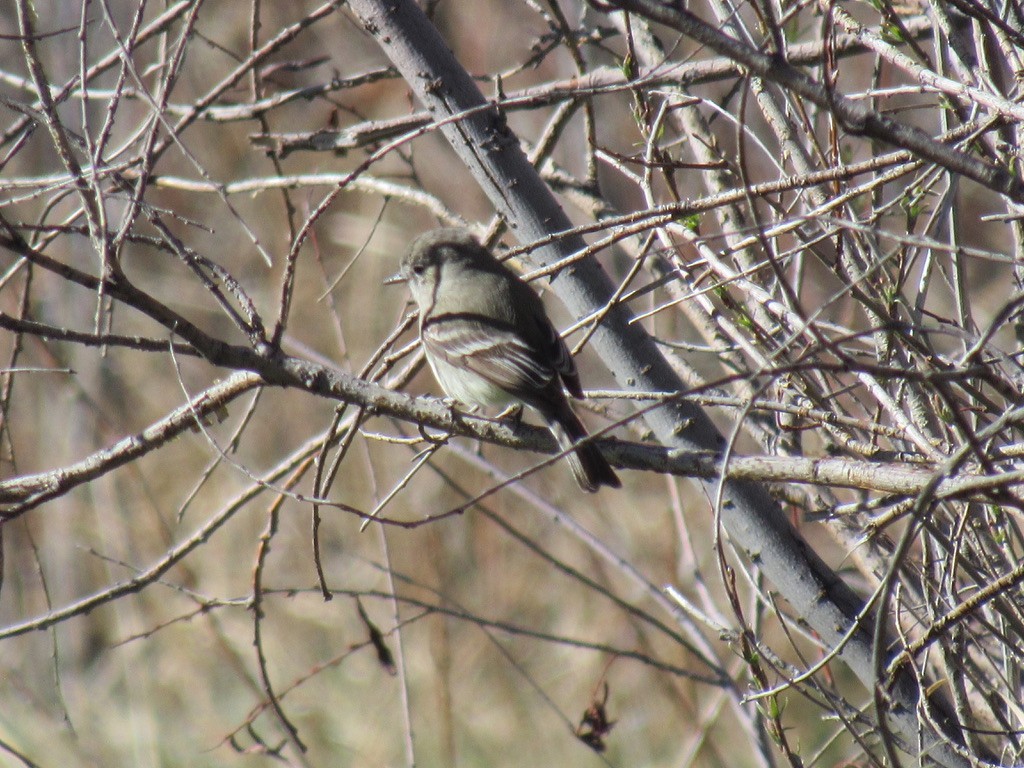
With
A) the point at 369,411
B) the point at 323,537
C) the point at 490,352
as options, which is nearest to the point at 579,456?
the point at 490,352

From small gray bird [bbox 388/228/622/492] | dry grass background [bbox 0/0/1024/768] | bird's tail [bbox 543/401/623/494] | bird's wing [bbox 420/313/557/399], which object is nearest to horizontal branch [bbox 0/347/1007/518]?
bird's tail [bbox 543/401/623/494]

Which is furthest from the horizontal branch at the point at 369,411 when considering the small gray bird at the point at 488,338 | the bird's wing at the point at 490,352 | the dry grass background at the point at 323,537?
the dry grass background at the point at 323,537

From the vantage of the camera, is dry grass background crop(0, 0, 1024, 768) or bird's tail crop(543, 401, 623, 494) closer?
bird's tail crop(543, 401, 623, 494)

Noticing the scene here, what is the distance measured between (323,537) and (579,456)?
7406mm

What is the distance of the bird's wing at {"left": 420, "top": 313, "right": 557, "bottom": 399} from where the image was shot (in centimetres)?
405

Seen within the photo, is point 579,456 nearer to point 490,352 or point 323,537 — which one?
point 490,352

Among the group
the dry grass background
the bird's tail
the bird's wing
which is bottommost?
the bird's tail

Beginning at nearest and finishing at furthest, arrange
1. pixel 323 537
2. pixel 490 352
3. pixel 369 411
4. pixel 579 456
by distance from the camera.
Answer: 1. pixel 369 411
2. pixel 579 456
3. pixel 490 352
4. pixel 323 537

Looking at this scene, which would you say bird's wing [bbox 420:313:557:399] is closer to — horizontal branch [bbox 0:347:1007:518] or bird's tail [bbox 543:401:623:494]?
bird's tail [bbox 543:401:623:494]

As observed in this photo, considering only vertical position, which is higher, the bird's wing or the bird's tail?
the bird's wing

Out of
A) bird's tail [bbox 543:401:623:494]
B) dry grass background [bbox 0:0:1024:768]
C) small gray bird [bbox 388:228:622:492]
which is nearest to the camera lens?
bird's tail [bbox 543:401:623:494]

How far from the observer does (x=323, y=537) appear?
1064 cm

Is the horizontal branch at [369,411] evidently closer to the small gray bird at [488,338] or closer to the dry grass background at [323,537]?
the small gray bird at [488,338]

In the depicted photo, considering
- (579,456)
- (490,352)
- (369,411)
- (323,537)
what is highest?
(323,537)
